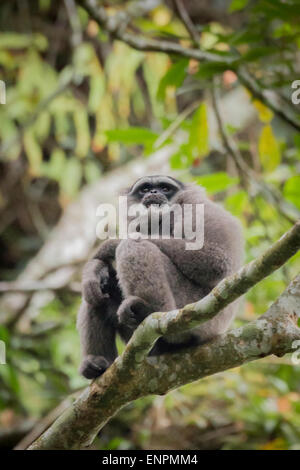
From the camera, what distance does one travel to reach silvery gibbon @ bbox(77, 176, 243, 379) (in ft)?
11.9

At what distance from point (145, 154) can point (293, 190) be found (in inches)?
57.5

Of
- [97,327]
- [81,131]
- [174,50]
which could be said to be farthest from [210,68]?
[81,131]

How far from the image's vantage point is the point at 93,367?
3.91 metres

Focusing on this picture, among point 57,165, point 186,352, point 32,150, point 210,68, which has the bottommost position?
point 186,352

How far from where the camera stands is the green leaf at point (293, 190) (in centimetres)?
517

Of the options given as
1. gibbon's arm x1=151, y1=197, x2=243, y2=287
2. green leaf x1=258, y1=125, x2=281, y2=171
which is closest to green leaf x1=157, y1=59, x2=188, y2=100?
green leaf x1=258, y1=125, x2=281, y2=171

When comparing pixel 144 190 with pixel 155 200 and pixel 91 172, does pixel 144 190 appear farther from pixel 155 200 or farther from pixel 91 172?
pixel 91 172

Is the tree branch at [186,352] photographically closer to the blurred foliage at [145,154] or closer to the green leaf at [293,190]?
the blurred foliage at [145,154]

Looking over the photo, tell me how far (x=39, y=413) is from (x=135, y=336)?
171 inches

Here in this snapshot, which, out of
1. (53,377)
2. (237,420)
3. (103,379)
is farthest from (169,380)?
(237,420)

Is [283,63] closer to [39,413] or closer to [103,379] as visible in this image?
[103,379]

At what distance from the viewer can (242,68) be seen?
16.5ft

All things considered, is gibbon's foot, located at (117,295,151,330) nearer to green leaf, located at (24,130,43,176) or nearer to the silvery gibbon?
the silvery gibbon

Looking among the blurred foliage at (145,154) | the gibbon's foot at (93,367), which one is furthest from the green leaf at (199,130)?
the gibbon's foot at (93,367)
